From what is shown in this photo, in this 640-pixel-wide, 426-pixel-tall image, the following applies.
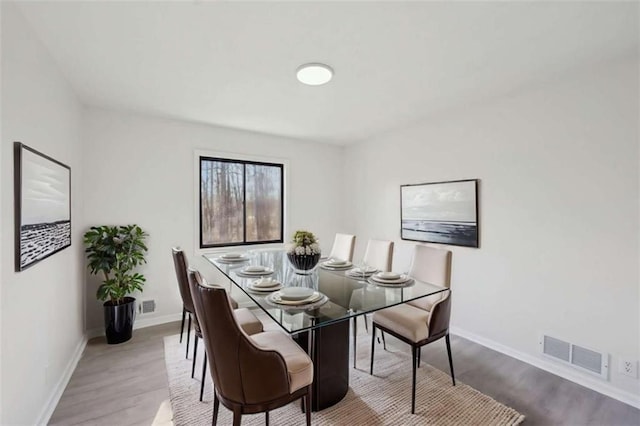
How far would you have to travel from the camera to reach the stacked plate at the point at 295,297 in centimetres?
174

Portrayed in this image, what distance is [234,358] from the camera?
1.37 meters

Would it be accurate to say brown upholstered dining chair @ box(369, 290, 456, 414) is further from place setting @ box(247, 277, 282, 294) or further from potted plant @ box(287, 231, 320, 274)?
place setting @ box(247, 277, 282, 294)

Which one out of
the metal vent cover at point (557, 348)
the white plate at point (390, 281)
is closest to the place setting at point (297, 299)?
the white plate at point (390, 281)

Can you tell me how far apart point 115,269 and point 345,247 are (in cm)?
247

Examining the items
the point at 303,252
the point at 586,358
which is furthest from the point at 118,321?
the point at 586,358

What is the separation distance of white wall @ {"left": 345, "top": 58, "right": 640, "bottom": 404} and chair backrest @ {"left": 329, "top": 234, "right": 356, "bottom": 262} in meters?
1.16

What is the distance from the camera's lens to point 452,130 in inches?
129

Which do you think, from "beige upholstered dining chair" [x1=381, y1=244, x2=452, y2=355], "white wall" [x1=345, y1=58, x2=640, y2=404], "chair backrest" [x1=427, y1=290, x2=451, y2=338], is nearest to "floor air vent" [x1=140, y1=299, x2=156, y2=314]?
"beige upholstered dining chair" [x1=381, y1=244, x2=452, y2=355]

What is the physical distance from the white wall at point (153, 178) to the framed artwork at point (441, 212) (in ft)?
7.26

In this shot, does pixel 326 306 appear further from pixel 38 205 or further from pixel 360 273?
pixel 38 205

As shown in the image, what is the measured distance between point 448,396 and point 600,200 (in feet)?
6.26

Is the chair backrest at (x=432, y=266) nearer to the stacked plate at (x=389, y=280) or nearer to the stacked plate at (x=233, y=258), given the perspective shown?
the stacked plate at (x=389, y=280)

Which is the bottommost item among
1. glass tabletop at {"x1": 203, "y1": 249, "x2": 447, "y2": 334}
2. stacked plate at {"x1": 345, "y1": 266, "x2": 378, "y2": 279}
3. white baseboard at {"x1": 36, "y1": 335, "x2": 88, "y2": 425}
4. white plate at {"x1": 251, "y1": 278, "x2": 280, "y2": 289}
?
white baseboard at {"x1": 36, "y1": 335, "x2": 88, "y2": 425}

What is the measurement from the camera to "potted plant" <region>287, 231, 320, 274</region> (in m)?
2.52
